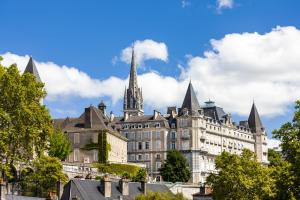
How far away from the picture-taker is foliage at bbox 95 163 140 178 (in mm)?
95375

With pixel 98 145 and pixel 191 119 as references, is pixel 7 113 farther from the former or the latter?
pixel 191 119

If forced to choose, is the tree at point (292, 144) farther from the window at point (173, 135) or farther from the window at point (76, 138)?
the window at point (173, 135)

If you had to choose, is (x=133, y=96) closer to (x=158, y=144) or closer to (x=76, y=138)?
(x=158, y=144)

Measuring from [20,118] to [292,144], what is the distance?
25253mm

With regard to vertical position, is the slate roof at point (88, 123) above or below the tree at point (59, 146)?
above

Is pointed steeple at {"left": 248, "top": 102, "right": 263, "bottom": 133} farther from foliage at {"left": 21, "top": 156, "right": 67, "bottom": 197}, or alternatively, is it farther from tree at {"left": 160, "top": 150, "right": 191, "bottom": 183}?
foliage at {"left": 21, "top": 156, "right": 67, "bottom": 197}

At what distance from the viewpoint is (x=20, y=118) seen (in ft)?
186

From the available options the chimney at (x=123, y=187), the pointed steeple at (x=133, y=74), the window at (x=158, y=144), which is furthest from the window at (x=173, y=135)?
the chimney at (x=123, y=187)

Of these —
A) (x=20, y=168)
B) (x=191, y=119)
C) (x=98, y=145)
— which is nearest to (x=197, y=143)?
(x=191, y=119)

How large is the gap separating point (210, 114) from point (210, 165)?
13352 millimetres

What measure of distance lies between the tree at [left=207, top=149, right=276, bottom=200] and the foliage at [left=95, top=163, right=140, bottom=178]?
128 ft

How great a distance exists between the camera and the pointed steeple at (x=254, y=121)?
153000 millimetres

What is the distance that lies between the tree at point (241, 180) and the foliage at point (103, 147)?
48885 mm

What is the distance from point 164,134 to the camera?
435ft
